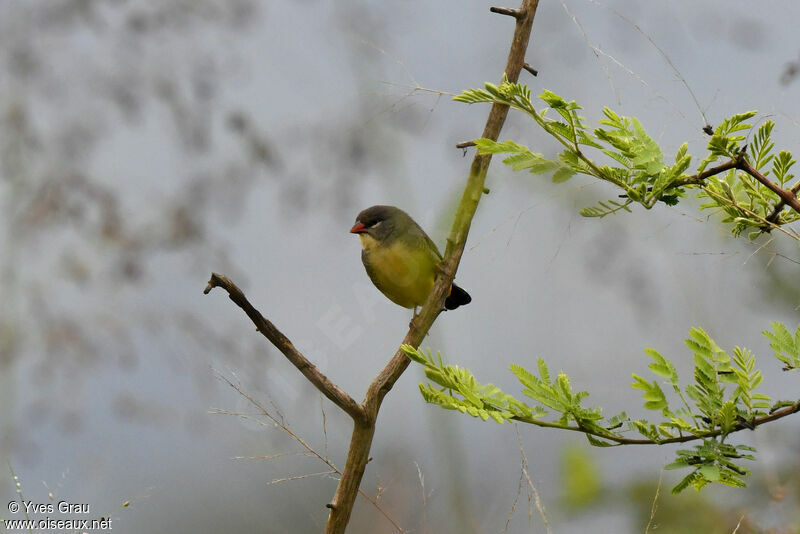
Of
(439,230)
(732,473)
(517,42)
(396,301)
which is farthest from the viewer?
(396,301)

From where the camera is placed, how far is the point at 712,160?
1057 mm

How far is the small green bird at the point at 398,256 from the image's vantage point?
80.4 inches

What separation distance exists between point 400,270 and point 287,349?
797 millimetres

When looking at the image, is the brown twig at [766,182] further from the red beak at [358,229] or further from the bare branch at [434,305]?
the red beak at [358,229]

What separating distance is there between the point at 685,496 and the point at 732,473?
1034mm

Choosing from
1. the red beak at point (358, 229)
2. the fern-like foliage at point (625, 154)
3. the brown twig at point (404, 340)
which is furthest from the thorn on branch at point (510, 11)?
the red beak at point (358, 229)

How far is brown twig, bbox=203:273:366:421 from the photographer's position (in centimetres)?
125

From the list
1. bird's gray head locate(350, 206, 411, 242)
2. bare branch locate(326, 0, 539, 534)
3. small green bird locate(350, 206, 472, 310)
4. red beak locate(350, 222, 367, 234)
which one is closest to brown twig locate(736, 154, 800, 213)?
bare branch locate(326, 0, 539, 534)

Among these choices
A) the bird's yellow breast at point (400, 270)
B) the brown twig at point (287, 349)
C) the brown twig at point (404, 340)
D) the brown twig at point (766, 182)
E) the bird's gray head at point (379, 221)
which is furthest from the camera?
the bird's gray head at point (379, 221)

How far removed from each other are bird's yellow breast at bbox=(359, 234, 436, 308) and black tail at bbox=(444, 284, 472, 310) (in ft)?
0.53

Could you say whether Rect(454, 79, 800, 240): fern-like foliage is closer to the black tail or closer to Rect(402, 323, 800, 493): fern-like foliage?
Rect(402, 323, 800, 493): fern-like foliage

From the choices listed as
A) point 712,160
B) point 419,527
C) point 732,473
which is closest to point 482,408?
point 732,473

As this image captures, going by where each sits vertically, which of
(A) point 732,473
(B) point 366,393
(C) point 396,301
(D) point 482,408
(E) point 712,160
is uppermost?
(C) point 396,301

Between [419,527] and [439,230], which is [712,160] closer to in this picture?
[439,230]
